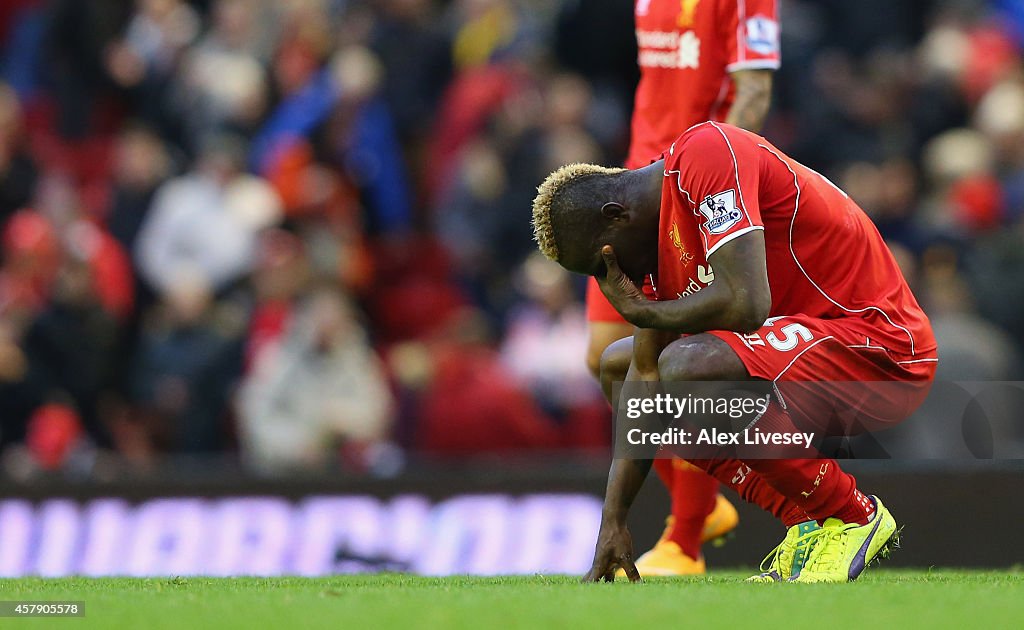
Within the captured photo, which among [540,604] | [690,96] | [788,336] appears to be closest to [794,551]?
[788,336]

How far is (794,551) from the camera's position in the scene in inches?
213

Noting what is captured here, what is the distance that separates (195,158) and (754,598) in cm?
802

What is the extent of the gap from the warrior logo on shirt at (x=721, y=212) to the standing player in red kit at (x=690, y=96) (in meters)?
1.33

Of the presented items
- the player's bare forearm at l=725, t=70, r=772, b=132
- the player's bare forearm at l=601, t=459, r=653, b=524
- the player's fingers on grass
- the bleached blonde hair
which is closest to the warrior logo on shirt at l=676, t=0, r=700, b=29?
the player's bare forearm at l=725, t=70, r=772, b=132

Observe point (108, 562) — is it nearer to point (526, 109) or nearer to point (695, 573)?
point (695, 573)

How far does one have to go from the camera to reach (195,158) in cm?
1186

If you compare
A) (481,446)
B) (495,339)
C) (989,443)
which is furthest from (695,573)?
(495,339)

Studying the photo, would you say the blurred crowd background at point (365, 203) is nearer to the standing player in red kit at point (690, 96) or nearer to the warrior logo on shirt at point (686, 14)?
the standing player in red kit at point (690, 96)

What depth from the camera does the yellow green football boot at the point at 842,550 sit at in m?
5.26

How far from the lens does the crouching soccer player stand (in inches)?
199

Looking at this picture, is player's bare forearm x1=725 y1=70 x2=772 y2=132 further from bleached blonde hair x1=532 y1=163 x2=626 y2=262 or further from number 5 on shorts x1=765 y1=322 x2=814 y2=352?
number 5 on shorts x1=765 y1=322 x2=814 y2=352

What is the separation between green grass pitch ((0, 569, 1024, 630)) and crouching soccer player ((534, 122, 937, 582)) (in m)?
0.27

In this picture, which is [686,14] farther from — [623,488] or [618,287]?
[623,488]

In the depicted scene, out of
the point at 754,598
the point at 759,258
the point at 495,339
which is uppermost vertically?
the point at 759,258
